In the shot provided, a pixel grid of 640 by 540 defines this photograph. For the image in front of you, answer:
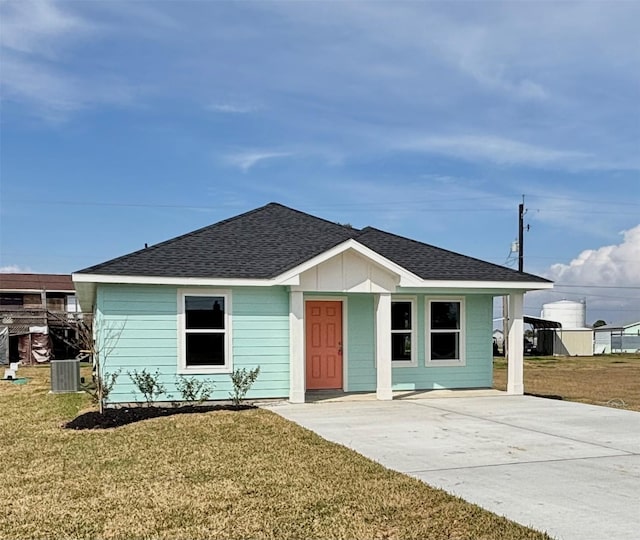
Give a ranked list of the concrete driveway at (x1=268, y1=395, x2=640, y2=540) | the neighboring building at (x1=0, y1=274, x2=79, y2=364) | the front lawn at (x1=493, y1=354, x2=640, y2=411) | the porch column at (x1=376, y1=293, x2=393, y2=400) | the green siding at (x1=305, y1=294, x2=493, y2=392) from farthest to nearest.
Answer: the neighboring building at (x1=0, y1=274, x2=79, y2=364) < the front lawn at (x1=493, y1=354, x2=640, y2=411) < the green siding at (x1=305, y1=294, x2=493, y2=392) < the porch column at (x1=376, y1=293, x2=393, y2=400) < the concrete driveway at (x1=268, y1=395, x2=640, y2=540)

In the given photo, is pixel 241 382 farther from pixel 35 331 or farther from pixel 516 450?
pixel 35 331

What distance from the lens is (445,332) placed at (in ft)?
47.6

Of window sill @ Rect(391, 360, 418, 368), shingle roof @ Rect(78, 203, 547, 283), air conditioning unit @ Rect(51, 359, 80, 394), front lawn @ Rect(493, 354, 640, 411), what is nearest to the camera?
shingle roof @ Rect(78, 203, 547, 283)

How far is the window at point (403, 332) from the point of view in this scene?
46.8ft

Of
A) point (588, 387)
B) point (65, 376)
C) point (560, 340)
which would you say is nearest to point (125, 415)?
point (65, 376)

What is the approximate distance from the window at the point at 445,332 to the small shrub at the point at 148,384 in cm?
604

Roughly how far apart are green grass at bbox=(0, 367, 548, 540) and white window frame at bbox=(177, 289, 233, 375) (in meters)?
3.19

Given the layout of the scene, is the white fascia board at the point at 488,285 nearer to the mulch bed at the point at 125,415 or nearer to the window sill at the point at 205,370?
the window sill at the point at 205,370

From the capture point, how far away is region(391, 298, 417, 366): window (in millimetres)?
14250

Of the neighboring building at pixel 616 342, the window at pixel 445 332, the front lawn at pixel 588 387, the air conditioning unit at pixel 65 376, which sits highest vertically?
the window at pixel 445 332

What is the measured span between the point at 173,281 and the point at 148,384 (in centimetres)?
204

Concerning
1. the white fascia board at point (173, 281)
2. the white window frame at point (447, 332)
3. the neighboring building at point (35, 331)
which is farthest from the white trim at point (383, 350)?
the neighboring building at point (35, 331)

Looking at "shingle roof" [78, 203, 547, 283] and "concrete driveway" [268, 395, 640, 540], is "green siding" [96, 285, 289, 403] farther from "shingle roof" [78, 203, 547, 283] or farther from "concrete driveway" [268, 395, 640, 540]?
"concrete driveway" [268, 395, 640, 540]

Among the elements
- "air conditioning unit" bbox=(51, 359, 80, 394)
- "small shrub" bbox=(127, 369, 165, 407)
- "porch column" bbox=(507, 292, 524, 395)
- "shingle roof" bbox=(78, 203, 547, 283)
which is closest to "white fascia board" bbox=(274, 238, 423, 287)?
"shingle roof" bbox=(78, 203, 547, 283)
